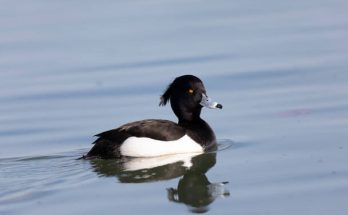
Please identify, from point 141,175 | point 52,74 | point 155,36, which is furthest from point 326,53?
point 141,175

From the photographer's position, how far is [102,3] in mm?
18266

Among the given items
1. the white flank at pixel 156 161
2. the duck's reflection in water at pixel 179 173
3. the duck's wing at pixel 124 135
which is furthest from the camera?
the duck's wing at pixel 124 135

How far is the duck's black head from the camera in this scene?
11523mm

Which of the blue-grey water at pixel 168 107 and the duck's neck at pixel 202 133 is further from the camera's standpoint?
the duck's neck at pixel 202 133

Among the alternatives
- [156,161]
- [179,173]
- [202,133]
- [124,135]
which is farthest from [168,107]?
[179,173]

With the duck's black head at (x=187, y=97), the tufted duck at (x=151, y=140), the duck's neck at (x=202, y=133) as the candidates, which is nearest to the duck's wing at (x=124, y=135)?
the tufted duck at (x=151, y=140)

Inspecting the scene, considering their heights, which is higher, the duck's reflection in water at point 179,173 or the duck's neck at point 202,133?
the duck's neck at point 202,133

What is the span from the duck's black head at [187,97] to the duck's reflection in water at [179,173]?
30.6 inches

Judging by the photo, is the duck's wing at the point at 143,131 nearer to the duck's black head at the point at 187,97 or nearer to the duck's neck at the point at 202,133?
the duck's neck at the point at 202,133

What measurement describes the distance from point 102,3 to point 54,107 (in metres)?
5.83

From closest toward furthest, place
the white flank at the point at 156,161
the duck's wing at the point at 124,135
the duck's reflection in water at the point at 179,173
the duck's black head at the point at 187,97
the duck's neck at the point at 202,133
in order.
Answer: the duck's reflection in water at the point at 179,173 < the white flank at the point at 156,161 < the duck's wing at the point at 124,135 < the duck's neck at the point at 202,133 < the duck's black head at the point at 187,97

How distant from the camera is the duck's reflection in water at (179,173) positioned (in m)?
9.12

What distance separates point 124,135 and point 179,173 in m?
1.06

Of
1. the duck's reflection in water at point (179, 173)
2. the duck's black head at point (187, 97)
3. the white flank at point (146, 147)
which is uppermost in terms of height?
the duck's black head at point (187, 97)
